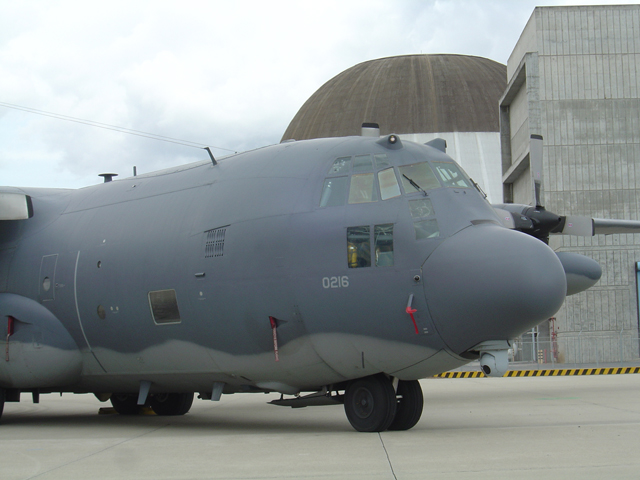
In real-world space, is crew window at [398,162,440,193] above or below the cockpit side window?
above

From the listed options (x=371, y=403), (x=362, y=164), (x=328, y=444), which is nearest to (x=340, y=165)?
(x=362, y=164)

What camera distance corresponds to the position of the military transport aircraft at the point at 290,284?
1003 cm

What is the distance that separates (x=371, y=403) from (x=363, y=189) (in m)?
3.11

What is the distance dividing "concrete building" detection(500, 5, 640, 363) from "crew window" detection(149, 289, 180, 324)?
2661cm

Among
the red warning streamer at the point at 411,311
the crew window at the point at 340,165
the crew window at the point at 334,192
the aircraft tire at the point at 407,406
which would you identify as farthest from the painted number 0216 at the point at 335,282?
the aircraft tire at the point at 407,406

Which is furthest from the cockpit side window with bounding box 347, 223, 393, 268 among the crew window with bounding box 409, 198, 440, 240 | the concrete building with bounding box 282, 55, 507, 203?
the concrete building with bounding box 282, 55, 507, 203

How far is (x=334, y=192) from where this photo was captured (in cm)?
1110

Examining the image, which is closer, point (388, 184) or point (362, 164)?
point (388, 184)

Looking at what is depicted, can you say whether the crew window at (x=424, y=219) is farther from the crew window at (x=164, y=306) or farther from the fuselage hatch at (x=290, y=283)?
the crew window at (x=164, y=306)

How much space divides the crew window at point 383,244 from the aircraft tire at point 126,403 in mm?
7982

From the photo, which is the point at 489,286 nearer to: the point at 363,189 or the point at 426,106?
the point at 363,189

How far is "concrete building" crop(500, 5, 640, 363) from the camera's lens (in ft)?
116

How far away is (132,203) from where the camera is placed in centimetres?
1375

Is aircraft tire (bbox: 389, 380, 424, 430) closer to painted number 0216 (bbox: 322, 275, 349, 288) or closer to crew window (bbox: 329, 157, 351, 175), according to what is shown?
painted number 0216 (bbox: 322, 275, 349, 288)
